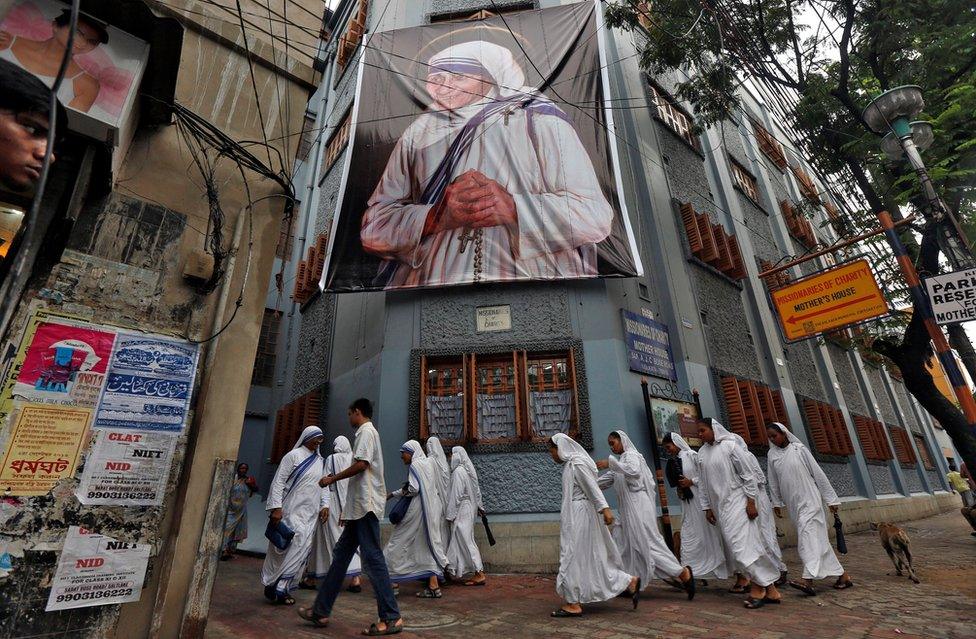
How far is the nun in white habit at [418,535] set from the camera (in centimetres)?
530

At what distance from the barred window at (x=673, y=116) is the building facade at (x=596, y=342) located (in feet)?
0.24

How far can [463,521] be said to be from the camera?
5.93 meters

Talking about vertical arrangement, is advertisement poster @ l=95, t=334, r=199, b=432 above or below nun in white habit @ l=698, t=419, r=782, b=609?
above

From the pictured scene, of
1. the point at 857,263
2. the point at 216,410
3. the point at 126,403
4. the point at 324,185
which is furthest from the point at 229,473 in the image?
the point at 324,185

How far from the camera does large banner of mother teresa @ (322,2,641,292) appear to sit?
7648mm

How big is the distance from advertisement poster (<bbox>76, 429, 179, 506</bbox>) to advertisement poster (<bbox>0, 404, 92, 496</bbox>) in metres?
0.10

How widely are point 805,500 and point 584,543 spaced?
2783 millimetres

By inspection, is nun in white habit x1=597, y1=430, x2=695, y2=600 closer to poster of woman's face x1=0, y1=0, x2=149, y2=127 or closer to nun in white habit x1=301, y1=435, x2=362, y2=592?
nun in white habit x1=301, y1=435, x2=362, y2=592

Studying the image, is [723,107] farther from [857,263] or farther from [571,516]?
[571,516]

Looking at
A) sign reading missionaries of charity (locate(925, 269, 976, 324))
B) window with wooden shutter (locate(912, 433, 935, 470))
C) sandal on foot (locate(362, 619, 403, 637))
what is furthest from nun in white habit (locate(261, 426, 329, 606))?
window with wooden shutter (locate(912, 433, 935, 470))

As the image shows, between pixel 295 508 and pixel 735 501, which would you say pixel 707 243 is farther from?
pixel 295 508

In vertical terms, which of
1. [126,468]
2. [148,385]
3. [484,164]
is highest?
[484,164]

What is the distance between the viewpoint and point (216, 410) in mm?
3531

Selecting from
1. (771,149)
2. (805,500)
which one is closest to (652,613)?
(805,500)
